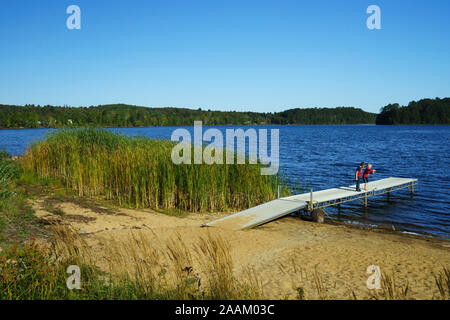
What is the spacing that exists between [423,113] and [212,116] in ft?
291

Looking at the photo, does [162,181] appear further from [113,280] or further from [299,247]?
[113,280]

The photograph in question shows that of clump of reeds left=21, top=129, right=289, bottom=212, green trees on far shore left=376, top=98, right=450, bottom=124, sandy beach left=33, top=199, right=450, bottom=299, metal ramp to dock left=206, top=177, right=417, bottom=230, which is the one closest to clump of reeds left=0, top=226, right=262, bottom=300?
sandy beach left=33, top=199, right=450, bottom=299

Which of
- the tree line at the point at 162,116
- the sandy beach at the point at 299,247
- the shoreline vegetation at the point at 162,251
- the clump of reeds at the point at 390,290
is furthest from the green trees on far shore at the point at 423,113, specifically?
the clump of reeds at the point at 390,290

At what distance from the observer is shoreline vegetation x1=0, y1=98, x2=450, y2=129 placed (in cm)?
9419

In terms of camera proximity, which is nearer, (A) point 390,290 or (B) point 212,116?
(A) point 390,290

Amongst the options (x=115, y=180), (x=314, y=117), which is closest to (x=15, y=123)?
(x=115, y=180)

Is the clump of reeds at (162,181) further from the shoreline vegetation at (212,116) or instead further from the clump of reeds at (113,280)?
the shoreline vegetation at (212,116)

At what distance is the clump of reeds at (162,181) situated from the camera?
39.5 ft

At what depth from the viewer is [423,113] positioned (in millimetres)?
127875

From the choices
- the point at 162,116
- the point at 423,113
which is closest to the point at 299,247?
the point at 162,116

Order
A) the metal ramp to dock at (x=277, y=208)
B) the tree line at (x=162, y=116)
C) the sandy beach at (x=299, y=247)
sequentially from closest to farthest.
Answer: the sandy beach at (x=299, y=247) < the metal ramp to dock at (x=277, y=208) < the tree line at (x=162, y=116)

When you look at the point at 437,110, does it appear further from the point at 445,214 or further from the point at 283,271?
the point at 283,271

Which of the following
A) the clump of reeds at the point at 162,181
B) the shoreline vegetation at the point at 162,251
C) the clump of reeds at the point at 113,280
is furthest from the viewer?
the clump of reeds at the point at 162,181

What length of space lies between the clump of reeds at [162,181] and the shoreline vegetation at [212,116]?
1870 inches
